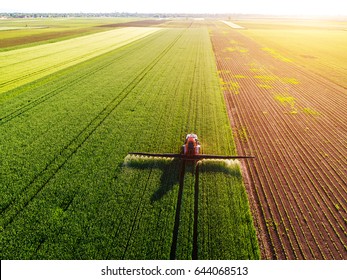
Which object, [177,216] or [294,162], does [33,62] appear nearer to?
[177,216]

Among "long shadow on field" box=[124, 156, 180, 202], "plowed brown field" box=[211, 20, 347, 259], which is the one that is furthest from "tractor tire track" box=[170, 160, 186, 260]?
"plowed brown field" box=[211, 20, 347, 259]

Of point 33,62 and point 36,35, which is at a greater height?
point 36,35

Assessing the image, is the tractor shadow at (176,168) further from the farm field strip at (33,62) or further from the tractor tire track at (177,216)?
the farm field strip at (33,62)

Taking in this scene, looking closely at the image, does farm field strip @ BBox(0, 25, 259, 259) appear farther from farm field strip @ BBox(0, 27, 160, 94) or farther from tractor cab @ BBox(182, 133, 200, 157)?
farm field strip @ BBox(0, 27, 160, 94)

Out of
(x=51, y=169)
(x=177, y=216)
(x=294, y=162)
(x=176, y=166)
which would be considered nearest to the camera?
(x=177, y=216)

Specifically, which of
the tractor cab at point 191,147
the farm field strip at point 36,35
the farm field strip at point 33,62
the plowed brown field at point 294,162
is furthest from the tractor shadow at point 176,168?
the farm field strip at point 36,35

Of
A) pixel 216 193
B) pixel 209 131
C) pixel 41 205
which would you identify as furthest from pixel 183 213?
pixel 209 131

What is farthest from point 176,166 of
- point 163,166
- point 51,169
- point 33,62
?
point 33,62
